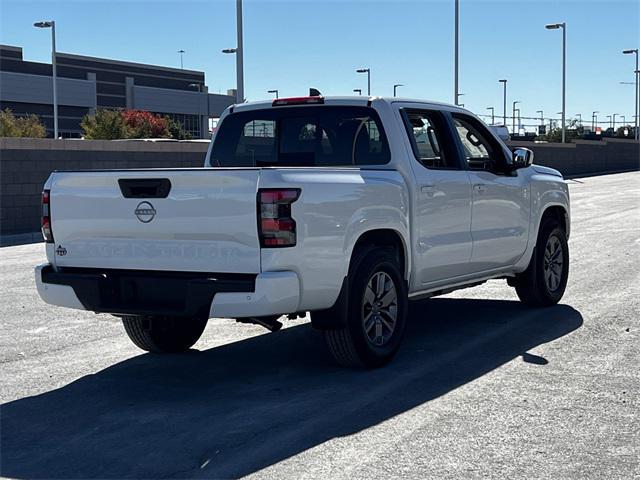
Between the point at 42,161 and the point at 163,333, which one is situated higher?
the point at 42,161

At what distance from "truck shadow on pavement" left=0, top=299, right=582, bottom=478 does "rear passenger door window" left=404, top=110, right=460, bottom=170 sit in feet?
4.98

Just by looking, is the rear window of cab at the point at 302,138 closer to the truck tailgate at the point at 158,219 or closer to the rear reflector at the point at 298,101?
the rear reflector at the point at 298,101

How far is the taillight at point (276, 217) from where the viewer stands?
6477 mm

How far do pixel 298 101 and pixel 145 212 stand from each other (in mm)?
2158

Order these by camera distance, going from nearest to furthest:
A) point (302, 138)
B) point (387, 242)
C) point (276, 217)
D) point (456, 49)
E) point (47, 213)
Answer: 1. point (276, 217)
2. point (47, 213)
3. point (387, 242)
4. point (302, 138)
5. point (456, 49)

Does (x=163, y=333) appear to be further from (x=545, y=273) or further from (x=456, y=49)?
(x=456, y=49)

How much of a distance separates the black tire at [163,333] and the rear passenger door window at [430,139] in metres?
2.28

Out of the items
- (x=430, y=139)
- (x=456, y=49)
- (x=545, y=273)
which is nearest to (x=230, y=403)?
(x=430, y=139)

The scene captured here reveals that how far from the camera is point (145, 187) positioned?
688 cm

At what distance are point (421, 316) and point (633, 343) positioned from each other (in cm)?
229

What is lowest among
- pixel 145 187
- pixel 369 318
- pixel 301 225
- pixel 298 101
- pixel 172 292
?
pixel 369 318

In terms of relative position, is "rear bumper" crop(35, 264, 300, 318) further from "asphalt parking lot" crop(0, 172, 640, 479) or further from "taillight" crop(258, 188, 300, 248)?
"asphalt parking lot" crop(0, 172, 640, 479)

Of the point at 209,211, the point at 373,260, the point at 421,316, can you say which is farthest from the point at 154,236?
the point at 421,316

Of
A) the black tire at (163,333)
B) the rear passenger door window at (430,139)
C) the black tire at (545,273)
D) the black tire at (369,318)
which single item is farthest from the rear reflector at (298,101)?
the black tire at (545,273)
